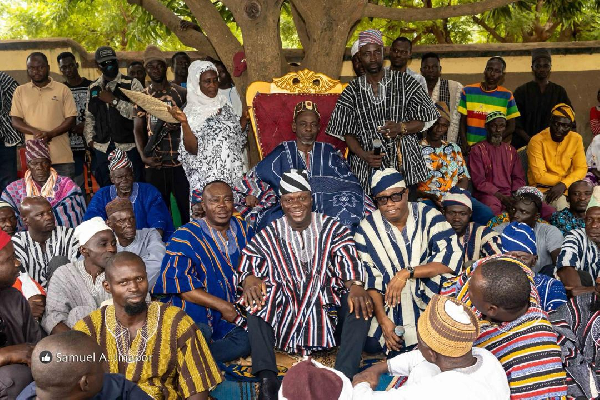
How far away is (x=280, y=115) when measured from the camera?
6.36m

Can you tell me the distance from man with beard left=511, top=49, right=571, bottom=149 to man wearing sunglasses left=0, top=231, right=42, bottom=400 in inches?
239

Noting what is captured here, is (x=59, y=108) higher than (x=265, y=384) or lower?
higher

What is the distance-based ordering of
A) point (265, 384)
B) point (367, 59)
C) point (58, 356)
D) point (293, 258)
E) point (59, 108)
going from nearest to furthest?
point (58, 356)
point (265, 384)
point (293, 258)
point (367, 59)
point (59, 108)

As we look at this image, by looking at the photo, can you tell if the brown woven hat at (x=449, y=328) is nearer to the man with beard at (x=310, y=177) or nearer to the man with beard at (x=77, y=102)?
the man with beard at (x=310, y=177)

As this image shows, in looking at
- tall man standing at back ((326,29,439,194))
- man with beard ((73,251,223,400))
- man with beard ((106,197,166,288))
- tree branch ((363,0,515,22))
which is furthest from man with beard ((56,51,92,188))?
man with beard ((73,251,223,400))

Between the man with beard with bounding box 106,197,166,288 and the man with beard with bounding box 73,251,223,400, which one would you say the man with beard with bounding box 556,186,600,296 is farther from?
the man with beard with bounding box 106,197,166,288

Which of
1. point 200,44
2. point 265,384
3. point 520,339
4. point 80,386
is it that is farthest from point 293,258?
point 200,44

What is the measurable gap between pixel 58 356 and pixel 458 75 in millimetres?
7672

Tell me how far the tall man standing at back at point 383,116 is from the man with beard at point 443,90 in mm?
1863

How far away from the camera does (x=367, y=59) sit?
5730mm

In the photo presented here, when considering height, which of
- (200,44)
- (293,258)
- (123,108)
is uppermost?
(200,44)

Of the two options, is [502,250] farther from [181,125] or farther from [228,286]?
[181,125]

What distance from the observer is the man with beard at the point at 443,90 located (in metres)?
7.70

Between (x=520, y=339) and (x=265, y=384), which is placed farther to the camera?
(x=265, y=384)
